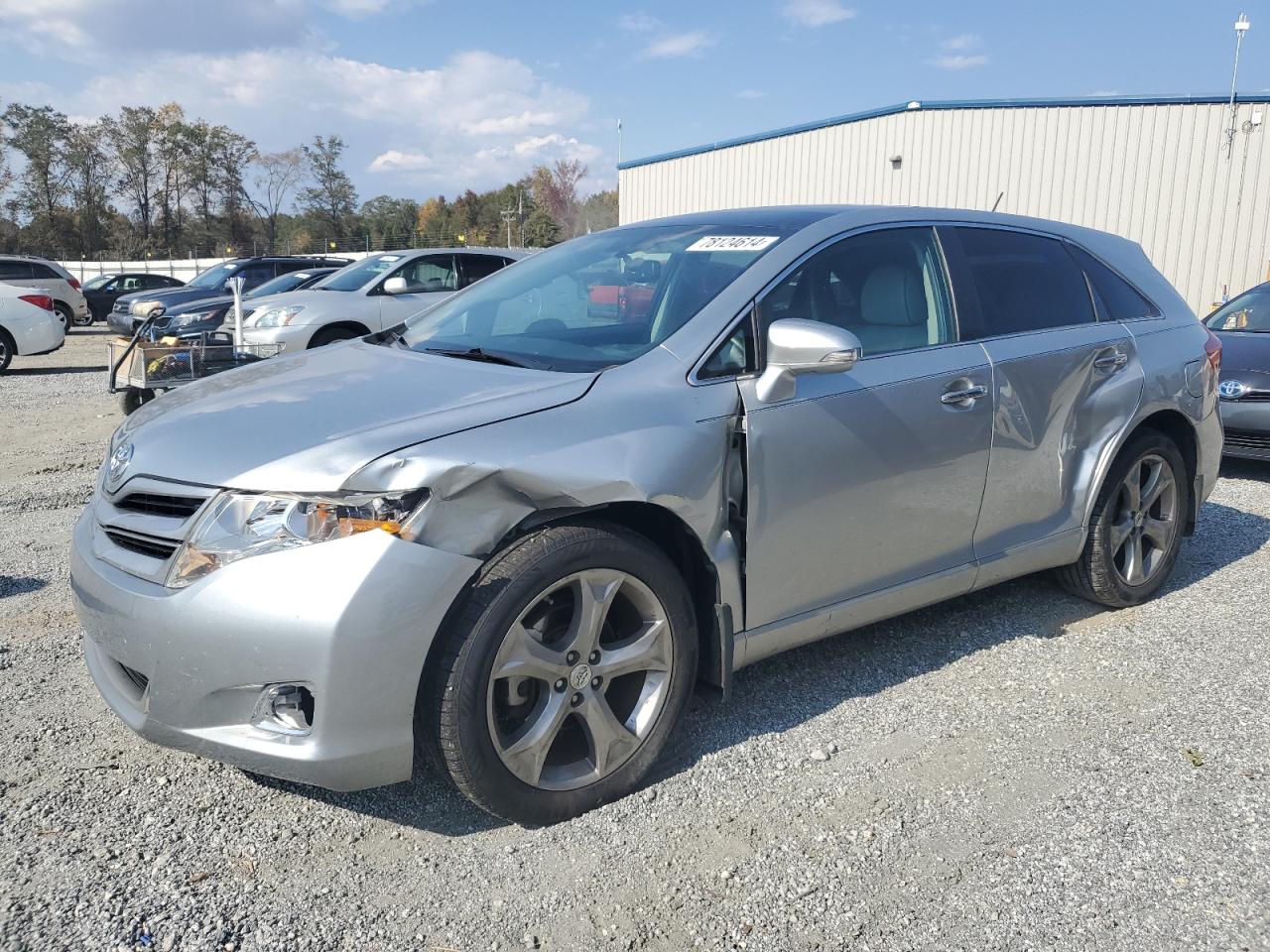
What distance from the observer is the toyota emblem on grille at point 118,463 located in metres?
2.76

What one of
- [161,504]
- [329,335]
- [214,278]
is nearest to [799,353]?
[161,504]

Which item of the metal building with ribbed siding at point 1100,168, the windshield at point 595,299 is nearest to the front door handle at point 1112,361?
the windshield at point 595,299

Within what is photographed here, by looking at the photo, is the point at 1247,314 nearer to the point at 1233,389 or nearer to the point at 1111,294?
the point at 1233,389

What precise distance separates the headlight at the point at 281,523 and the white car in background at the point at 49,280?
20.8 m

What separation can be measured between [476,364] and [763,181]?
22689 millimetres

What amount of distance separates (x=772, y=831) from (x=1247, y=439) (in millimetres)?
6150

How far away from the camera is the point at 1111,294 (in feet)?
14.1

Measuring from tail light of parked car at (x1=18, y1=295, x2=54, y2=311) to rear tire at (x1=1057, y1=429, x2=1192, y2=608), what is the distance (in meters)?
15.7

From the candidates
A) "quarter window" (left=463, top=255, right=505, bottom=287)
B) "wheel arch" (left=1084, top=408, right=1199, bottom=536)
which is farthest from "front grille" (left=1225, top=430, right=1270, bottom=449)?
"quarter window" (left=463, top=255, right=505, bottom=287)

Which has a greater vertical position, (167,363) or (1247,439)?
(167,363)

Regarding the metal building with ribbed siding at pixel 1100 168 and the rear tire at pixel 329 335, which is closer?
the rear tire at pixel 329 335

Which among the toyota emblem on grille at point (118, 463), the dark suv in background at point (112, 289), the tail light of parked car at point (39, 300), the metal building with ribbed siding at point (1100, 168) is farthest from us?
the dark suv in background at point (112, 289)

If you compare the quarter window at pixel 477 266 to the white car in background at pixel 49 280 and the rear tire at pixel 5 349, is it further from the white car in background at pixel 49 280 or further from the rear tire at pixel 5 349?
the white car in background at pixel 49 280

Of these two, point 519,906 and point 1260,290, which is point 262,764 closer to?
point 519,906
